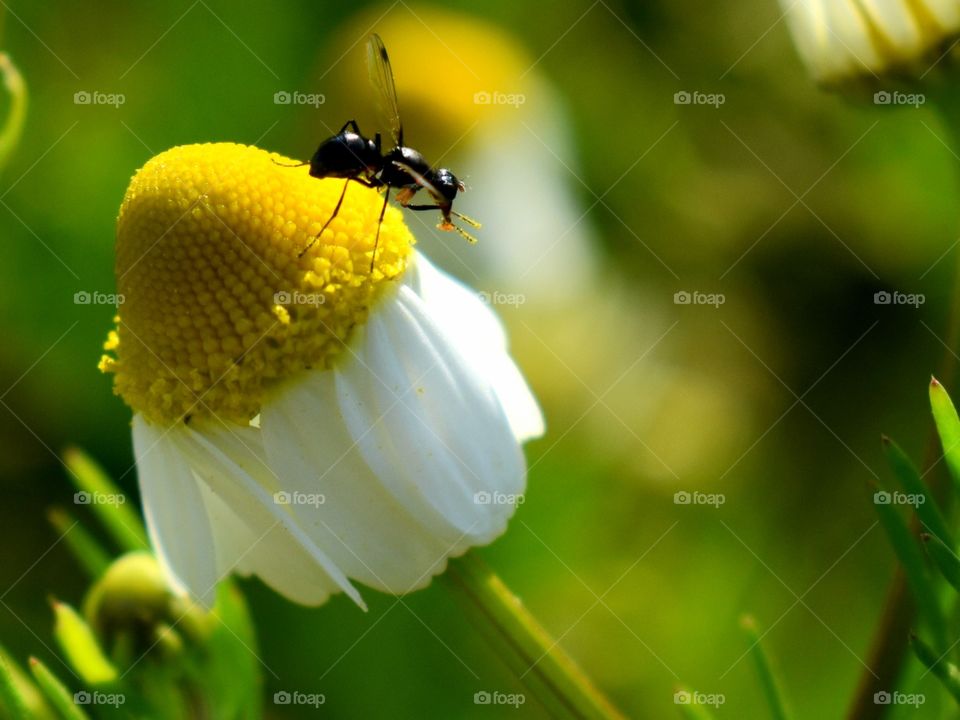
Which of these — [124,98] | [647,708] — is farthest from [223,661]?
[124,98]

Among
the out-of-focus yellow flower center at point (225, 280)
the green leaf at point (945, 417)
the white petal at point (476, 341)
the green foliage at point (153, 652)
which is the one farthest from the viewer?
the green foliage at point (153, 652)

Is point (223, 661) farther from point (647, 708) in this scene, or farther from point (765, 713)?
point (765, 713)

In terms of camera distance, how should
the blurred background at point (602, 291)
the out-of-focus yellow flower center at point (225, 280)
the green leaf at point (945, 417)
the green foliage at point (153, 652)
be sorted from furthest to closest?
1. the blurred background at point (602, 291)
2. the green foliage at point (153, 652)
3. the out-of-focus yellow flower center at point (225, 280)
4. the green leaf at point (945, 417)

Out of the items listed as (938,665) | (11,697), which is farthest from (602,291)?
(11,697)

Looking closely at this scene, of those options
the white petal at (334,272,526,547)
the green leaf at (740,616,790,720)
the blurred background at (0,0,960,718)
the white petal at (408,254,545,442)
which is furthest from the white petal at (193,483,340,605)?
the blurred background at (0,0,960,718)

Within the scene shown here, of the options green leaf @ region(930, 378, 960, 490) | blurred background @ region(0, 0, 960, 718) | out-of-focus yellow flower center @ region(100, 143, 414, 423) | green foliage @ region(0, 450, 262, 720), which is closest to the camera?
green leaf @ region(930, 378, 960, 490)

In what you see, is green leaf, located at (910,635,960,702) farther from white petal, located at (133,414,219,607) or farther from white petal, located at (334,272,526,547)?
white petal, located at (133,414,219,607)

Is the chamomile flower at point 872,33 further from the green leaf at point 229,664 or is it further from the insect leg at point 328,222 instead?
the green leaf at point 229,664

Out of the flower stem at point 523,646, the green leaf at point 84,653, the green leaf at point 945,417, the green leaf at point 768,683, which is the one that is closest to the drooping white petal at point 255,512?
the flower stem at point 523,646
